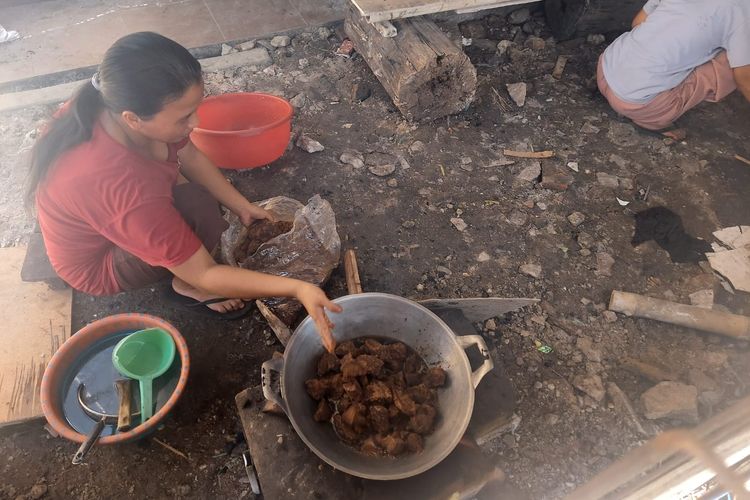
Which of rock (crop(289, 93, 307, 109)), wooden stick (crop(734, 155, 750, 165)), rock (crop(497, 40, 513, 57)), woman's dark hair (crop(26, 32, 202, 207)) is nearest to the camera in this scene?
woman's dark hair (crop(26, 32, 202, 207))

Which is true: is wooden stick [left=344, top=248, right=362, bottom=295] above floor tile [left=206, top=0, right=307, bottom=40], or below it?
below

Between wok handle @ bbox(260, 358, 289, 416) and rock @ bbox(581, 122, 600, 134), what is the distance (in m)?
3.17

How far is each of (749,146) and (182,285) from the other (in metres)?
4.40

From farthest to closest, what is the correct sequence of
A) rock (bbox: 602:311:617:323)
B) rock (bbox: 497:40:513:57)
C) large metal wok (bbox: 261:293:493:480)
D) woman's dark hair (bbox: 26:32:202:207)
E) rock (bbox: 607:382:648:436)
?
rock (bbox: 497:40:513:57) → rock (bbox: 602:311:617:323) → rock (bbox: 607:382:648:436) → large metal wok (bbox: 261:293:493:480) → woman's dark hair (bbox: 26:32:202:207)

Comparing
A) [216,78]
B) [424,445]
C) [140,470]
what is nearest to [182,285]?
[140,470]

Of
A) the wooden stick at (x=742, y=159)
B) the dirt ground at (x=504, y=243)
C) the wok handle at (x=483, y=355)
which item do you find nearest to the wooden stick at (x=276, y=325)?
the dirt ground at (x=504, y=243)

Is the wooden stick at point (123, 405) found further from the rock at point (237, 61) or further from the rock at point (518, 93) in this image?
the rock at point (518, 93)

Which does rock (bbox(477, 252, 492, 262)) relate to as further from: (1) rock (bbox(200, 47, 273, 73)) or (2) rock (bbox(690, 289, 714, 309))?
(1) rock (bbox(200, 47, 273, 73))

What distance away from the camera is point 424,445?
6.09 ft

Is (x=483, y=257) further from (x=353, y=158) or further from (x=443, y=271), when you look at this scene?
(x=353, y=158)

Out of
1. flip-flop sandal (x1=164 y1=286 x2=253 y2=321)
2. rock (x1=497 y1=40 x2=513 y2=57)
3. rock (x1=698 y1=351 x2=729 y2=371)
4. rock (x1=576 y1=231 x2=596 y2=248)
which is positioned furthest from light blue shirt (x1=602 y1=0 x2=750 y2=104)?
flip-flop sandal (x1=164 y1=286 x2=253 y2=321)

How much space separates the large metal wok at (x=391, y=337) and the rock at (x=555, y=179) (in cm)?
185

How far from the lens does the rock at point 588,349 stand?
8.34 ft

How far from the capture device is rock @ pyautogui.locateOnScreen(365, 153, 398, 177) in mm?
3367
